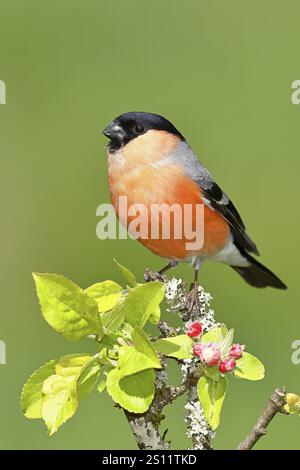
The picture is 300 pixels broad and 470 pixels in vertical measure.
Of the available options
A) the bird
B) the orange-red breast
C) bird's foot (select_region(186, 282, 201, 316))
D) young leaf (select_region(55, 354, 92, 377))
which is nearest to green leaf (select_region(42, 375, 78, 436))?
young leaf (select_region(55, 354, 92, 377))

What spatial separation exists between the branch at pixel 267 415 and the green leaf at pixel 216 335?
0.41ft

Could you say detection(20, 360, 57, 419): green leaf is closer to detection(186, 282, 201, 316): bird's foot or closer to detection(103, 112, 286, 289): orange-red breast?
detection(186, 282, 201, 316): bird's foot

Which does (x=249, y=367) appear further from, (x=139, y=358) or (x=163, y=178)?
(x=163, y=178)

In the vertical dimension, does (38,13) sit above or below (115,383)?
above

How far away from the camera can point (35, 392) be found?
1.65 meters

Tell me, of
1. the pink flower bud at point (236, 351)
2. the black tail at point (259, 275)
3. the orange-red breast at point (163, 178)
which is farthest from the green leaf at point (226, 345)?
the black tail at point (259, 275)

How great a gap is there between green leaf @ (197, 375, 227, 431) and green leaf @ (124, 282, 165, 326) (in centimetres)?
14

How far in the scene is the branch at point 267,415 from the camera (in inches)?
63.6

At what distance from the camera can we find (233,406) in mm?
4695

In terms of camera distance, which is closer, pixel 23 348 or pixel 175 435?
pixel 175 435

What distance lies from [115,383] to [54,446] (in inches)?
109

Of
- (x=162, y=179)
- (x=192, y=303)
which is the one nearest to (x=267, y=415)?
(x=192, y=303)
